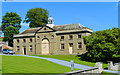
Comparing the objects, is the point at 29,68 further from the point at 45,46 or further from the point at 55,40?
the point at 45,46

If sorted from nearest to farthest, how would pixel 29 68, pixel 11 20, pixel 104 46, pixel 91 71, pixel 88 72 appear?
pixel 88 72, pixel 91 71, pixel 29 68, pixel 104 46, pixel 11 20

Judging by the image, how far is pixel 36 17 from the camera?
68.6m

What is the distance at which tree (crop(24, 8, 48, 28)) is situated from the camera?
68.6 metres

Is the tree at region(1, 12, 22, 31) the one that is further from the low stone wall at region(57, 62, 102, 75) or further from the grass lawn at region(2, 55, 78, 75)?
the low stone wall at region(57, 62, 102, 75)

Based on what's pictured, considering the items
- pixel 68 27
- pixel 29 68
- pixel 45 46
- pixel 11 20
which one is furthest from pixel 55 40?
pixel 29 68

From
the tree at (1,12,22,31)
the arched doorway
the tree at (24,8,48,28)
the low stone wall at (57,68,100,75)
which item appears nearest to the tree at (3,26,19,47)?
the tree at (1,12,22,31)

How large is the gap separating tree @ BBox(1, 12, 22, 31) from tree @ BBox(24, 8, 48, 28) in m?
4.29

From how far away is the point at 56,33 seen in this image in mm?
48531

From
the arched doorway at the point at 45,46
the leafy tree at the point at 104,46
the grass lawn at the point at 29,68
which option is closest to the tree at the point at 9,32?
the arched doorway at the point at 45,46

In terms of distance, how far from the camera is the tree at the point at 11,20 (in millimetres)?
68438

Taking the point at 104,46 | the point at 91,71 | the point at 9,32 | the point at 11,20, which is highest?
the point at 11,20

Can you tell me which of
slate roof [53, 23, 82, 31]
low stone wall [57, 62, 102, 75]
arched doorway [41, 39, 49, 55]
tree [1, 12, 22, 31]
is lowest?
low stone wall [57, 62, 102, 75]

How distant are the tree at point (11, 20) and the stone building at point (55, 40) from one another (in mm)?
16856

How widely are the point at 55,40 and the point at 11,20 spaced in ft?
94.4
